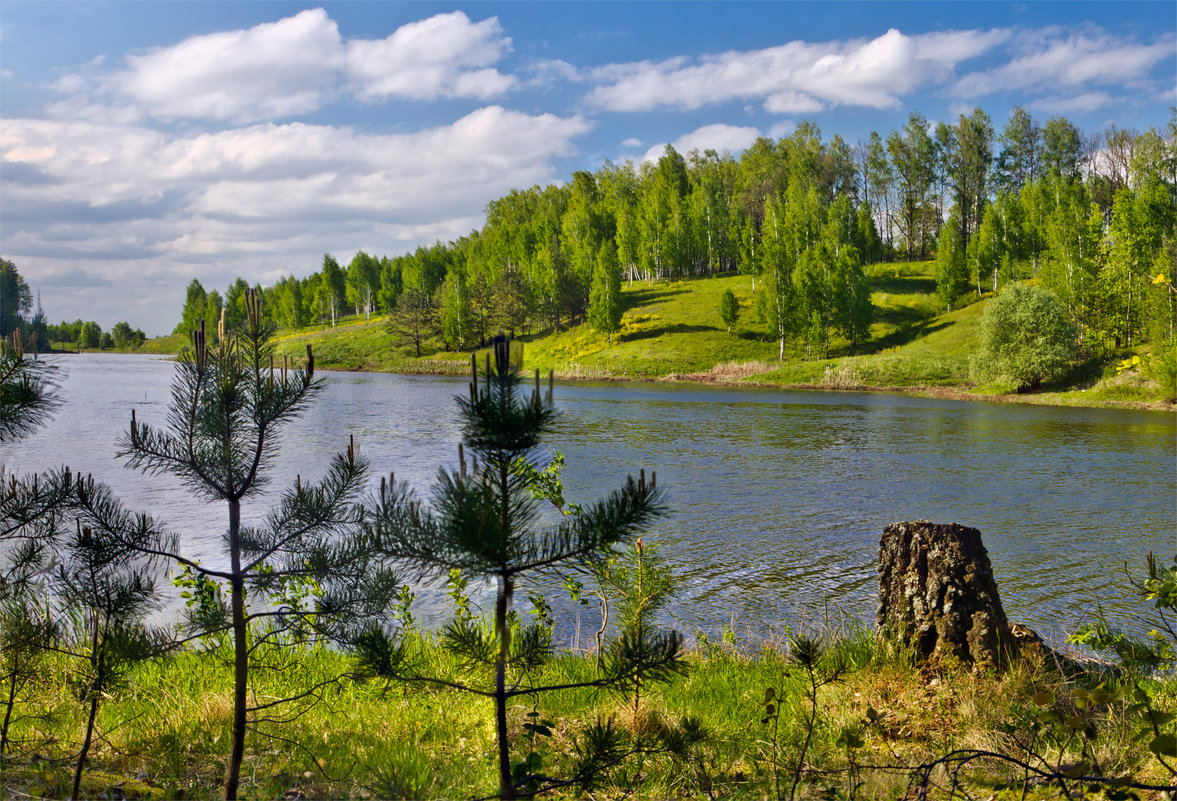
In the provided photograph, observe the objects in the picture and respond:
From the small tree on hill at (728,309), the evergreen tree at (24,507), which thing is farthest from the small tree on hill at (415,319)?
the evergreen tree at (24,507)

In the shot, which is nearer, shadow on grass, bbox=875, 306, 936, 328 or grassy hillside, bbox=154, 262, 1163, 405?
grassy hillside, bbox=154, 262, 1163, 405

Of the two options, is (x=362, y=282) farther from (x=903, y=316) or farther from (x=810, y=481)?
(x=810, y=481)

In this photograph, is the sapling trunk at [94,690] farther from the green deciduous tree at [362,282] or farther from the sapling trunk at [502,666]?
the green deciduous tree at [362,282]

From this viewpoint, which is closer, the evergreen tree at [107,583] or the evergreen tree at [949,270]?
the evergreen tree at [107,583]

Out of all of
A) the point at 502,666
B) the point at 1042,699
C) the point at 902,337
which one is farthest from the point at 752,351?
the point at 502,666

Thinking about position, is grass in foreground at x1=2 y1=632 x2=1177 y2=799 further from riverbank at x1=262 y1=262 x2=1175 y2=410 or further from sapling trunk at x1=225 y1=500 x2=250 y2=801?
riverbank at x1=262 y1=262 x2=1175 y2=410

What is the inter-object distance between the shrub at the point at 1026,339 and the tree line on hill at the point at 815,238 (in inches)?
174

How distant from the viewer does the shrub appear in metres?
45.7

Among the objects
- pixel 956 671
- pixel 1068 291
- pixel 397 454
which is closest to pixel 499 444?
pixel 956 671

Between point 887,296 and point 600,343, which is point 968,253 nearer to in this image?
point 887,296

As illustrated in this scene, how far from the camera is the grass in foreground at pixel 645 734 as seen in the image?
3.93 meters

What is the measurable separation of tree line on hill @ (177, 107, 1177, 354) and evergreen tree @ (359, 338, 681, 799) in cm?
4827

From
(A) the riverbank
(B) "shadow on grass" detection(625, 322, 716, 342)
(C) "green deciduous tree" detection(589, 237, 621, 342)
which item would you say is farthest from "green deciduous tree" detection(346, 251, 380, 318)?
(B) "shadow on grass" detection(625, 322, 716, 342)

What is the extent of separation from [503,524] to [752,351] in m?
62.8
